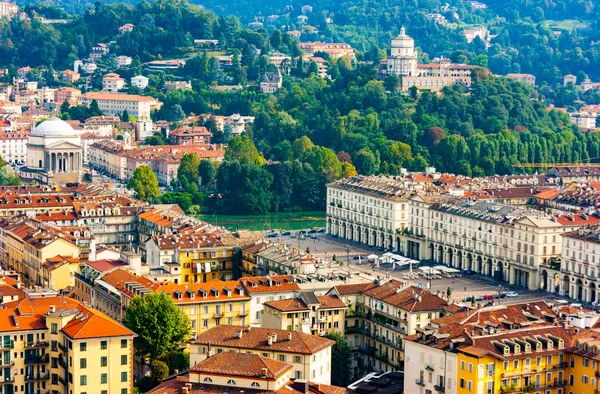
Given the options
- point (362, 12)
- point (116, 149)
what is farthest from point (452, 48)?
point (116, 149)

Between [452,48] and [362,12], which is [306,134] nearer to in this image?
[452,48]

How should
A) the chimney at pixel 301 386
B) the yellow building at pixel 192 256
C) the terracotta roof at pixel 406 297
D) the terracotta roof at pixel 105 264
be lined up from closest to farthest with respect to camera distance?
the chimney at pixel 301 386 → the terracotta roof at pixel 406 297 → the terracotta roof at pixel 105 264 → the yellow building at pixel 192 256

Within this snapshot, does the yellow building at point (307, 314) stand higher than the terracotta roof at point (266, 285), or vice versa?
the terracotta roof at point (266, 285)

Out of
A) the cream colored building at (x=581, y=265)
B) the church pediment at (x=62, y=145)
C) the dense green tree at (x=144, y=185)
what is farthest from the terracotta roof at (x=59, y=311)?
the church pediment at (x=62, y=145)

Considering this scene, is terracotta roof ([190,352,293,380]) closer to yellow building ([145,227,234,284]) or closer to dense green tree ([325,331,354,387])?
dense green tree ([325,331,354,387])

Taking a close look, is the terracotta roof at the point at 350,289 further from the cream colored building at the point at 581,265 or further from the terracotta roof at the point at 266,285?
the cream colored building at the point at 581,265

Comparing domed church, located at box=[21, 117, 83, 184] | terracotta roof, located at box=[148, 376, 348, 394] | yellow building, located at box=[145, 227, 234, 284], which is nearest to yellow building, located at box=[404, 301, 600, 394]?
terracotta roof, located at box=[148, 376, 348, 394]
